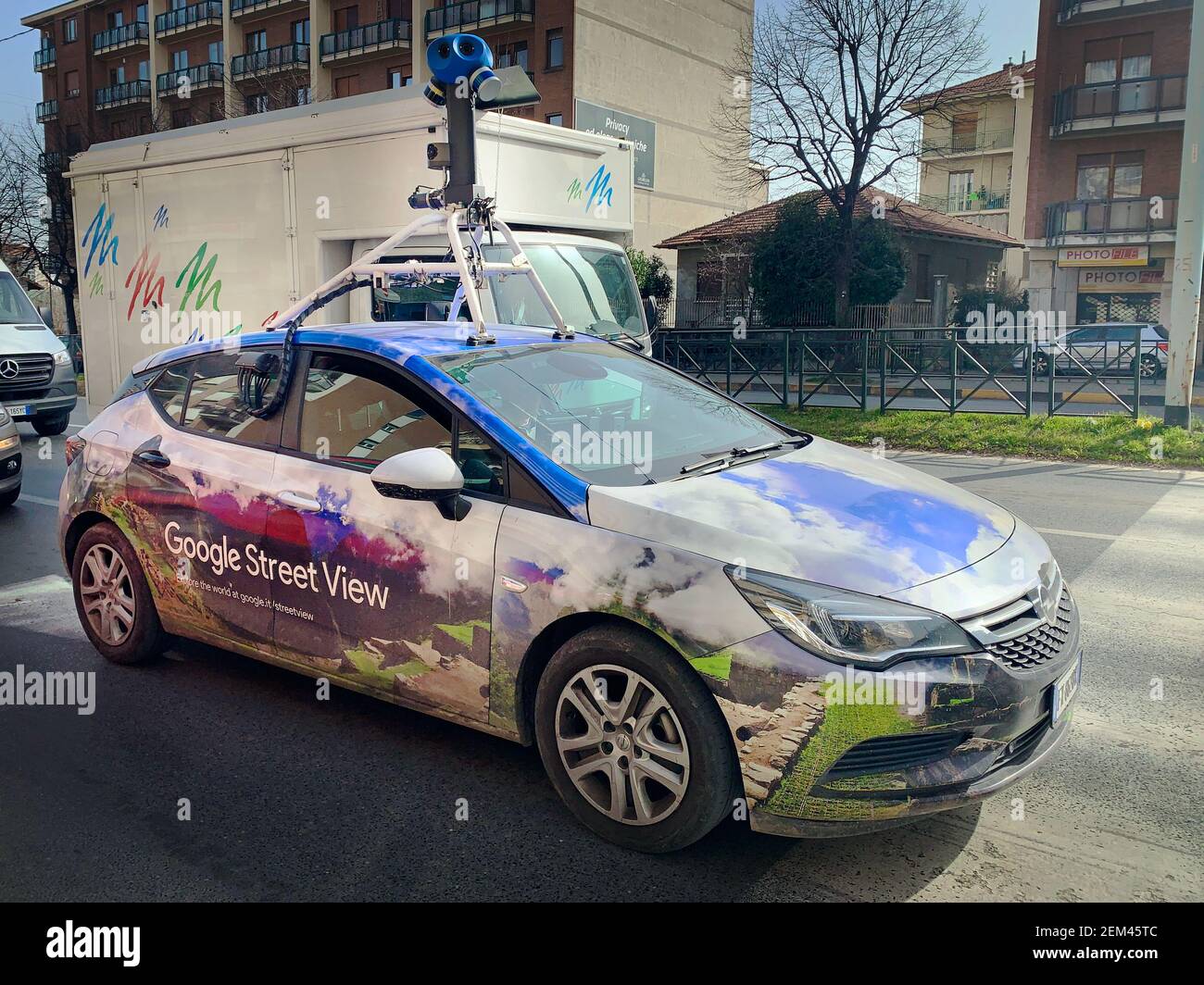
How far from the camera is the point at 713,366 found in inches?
694

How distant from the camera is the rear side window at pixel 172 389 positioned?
5023 millimetres

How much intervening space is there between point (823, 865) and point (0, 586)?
18.2 ft

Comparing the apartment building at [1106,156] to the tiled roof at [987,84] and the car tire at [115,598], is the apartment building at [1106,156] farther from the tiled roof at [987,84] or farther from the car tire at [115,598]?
the car tire at [115,598]

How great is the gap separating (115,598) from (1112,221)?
3603cm

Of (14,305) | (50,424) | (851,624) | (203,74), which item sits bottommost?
(50,424)

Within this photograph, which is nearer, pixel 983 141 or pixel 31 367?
pixel 31 367

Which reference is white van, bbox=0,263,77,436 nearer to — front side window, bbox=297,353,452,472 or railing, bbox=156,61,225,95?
front side window, bbox=297,353,452,472

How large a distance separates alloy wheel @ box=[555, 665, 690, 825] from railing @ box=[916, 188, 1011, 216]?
48.4 m

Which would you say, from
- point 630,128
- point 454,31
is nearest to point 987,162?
point 630,128

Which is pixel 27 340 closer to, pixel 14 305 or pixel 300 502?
pixel 14 305

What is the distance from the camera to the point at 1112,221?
114 feet

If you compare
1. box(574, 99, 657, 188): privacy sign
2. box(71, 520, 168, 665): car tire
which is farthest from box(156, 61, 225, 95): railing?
box(71, 520, 168, 665): car tire

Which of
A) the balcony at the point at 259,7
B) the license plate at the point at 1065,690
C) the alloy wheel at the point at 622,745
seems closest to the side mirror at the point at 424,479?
the alloy wheel at the point at 622,745

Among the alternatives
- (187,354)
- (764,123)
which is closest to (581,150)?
(187,354)
